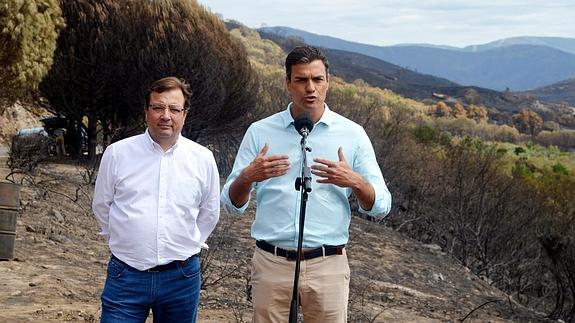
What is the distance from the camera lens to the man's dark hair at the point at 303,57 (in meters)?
3.14

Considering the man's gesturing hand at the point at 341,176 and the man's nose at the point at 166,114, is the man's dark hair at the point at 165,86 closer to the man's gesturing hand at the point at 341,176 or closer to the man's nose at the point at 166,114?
the man's nose at the point at 166,114

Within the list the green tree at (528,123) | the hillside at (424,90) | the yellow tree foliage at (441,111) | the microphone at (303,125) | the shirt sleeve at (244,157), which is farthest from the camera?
the hillside at (424,90)

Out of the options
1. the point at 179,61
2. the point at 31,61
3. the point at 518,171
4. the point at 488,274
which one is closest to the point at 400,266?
the point at 488,274

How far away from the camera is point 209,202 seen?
338 centimetres

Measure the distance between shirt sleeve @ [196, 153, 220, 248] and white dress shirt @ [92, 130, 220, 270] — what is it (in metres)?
0.05

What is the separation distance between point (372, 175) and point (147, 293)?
107 centimetres

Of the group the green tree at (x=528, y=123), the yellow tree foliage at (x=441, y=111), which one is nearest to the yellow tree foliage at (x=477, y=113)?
the yellow tree foliage at (x=441, y=111)

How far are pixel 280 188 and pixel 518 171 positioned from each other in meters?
29.7

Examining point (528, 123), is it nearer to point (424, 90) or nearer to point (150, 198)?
point (424, 90)

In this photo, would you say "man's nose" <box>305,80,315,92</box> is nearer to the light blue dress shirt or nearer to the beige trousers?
the light blue dress shirt

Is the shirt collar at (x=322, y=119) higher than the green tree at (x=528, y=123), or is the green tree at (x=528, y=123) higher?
the shirt collar at (x=322, y=119)

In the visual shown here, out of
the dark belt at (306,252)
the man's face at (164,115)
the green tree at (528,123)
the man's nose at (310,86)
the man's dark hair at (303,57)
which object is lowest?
the green tree at (528,123)

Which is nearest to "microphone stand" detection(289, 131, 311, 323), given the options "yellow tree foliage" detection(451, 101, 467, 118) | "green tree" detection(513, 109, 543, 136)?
"yellow tree foliage" detection(451, 101, 467, 118)

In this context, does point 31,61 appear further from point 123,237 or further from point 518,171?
point 518,171
